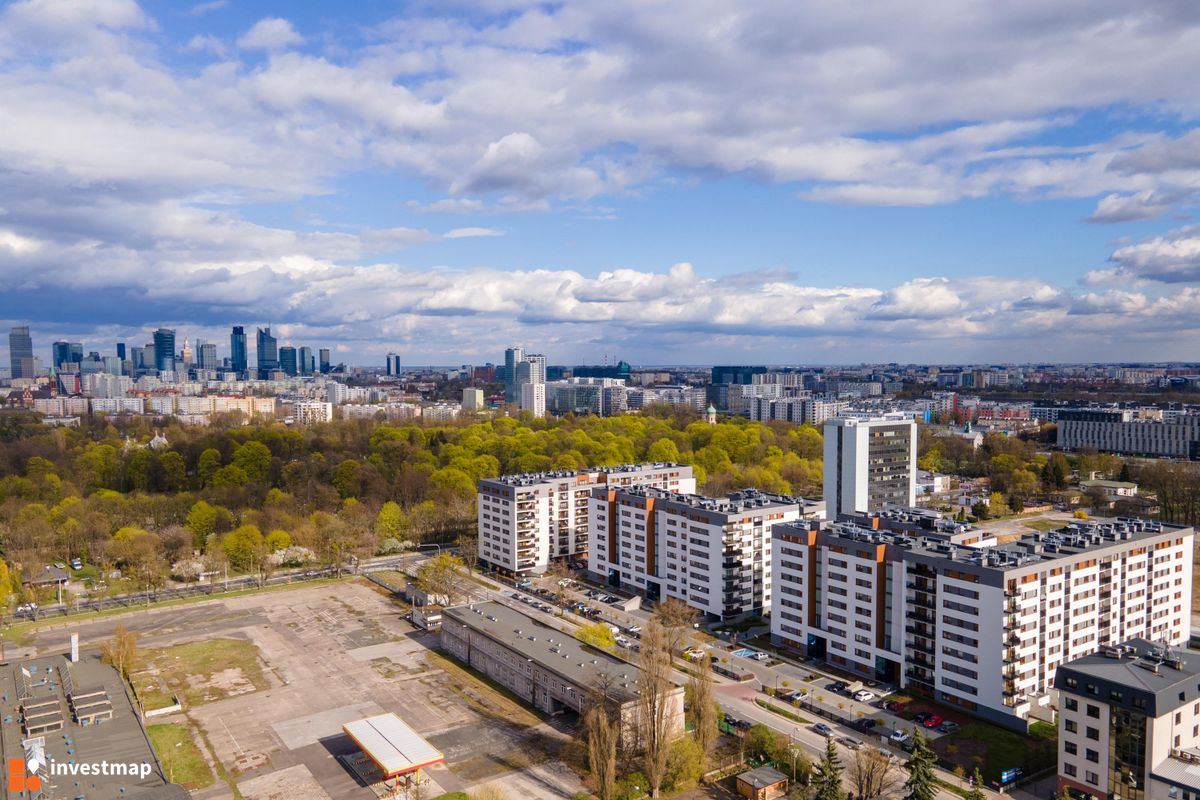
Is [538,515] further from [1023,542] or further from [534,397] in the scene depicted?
[534,397]

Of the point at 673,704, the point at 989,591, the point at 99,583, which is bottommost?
the point at 99,583

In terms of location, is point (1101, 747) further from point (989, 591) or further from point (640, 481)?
point (640, 481)

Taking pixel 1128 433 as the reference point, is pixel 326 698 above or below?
below

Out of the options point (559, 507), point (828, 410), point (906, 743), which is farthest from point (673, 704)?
point (828, 410)

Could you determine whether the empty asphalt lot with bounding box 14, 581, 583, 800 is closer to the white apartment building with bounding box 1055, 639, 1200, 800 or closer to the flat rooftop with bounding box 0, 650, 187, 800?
the flat rooftop with bounding box 0, 650, 187, 800

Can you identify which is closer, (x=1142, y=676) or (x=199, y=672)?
(x=1142, y=676)

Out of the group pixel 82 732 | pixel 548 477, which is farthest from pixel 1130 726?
pixel 548 477

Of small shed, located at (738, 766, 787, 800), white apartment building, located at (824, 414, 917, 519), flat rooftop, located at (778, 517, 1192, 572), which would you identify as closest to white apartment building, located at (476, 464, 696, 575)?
white apartment building, located at (824, 414, 917, 519)

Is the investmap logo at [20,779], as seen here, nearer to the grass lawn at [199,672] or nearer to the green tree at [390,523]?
the grass lawn at [199,672]
